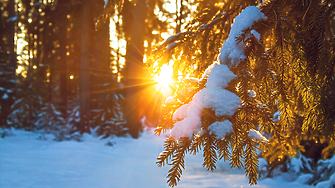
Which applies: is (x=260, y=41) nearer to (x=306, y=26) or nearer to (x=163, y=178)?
(x=306, y=26)

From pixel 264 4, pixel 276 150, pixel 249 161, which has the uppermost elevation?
pixel 264 4

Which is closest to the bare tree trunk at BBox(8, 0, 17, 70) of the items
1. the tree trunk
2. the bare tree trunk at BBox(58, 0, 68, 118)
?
the bare tree trunk at BBox(58, 0, 68, 118)

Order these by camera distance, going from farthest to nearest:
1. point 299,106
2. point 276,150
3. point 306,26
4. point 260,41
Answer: point 276,150 < point 299,106 < point 306,26 < point 260,41

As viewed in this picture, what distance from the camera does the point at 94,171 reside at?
6098 mm

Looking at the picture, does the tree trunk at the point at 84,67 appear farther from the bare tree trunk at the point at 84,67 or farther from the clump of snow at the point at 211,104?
the clump of snow at the point at 211,104

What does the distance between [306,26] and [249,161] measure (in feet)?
4.37

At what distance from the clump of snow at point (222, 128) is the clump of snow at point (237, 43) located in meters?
0.48

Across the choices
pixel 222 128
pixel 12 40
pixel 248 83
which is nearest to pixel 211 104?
pixel 222 128

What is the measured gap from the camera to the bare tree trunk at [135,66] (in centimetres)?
1123

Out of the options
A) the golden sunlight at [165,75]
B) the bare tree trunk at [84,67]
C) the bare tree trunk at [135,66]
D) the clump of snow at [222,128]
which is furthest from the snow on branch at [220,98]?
the bare tree trunk at [84,67]

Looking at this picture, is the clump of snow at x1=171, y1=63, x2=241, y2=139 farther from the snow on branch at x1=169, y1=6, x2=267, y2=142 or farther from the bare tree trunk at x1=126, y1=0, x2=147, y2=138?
the bare tree trunk at x1=126, y1=0, x2=147, y2=138

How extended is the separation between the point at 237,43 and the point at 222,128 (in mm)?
676

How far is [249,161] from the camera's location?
1620 millimetres

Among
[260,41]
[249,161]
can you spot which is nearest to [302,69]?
[260,41]
